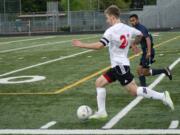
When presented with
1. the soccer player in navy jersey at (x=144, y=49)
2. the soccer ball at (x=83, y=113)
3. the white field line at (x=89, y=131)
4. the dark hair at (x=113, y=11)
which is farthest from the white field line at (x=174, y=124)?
the soccer player in navy jersey at (x=144, y=49)

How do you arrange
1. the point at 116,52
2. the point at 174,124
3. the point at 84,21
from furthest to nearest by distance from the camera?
the point at 84,21
the point at 116,52
the point at 174,124

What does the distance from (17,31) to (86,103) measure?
42948 mm

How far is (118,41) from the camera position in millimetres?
8258

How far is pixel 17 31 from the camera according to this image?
172 ft

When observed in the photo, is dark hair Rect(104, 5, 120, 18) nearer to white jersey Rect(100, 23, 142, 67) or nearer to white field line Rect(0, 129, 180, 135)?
white jersey Rect(100, 23, 142, 67)

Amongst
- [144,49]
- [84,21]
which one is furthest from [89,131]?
[84,21]

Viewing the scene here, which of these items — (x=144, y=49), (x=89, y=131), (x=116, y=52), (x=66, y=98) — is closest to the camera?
(x=89, y=131)

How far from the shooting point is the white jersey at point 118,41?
8180 mm

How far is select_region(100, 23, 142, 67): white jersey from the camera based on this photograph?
8.18m

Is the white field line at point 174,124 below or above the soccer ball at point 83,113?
below

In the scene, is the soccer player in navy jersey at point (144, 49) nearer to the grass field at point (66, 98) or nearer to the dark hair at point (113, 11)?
the grass field at point (66, 98)

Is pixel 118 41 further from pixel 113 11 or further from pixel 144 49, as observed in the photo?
pixel 144 49

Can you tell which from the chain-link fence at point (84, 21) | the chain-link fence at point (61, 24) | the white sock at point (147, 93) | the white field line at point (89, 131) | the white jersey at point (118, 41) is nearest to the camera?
the white field line at point (89, 131)

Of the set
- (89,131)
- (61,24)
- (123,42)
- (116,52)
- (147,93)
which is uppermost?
(123,42)
